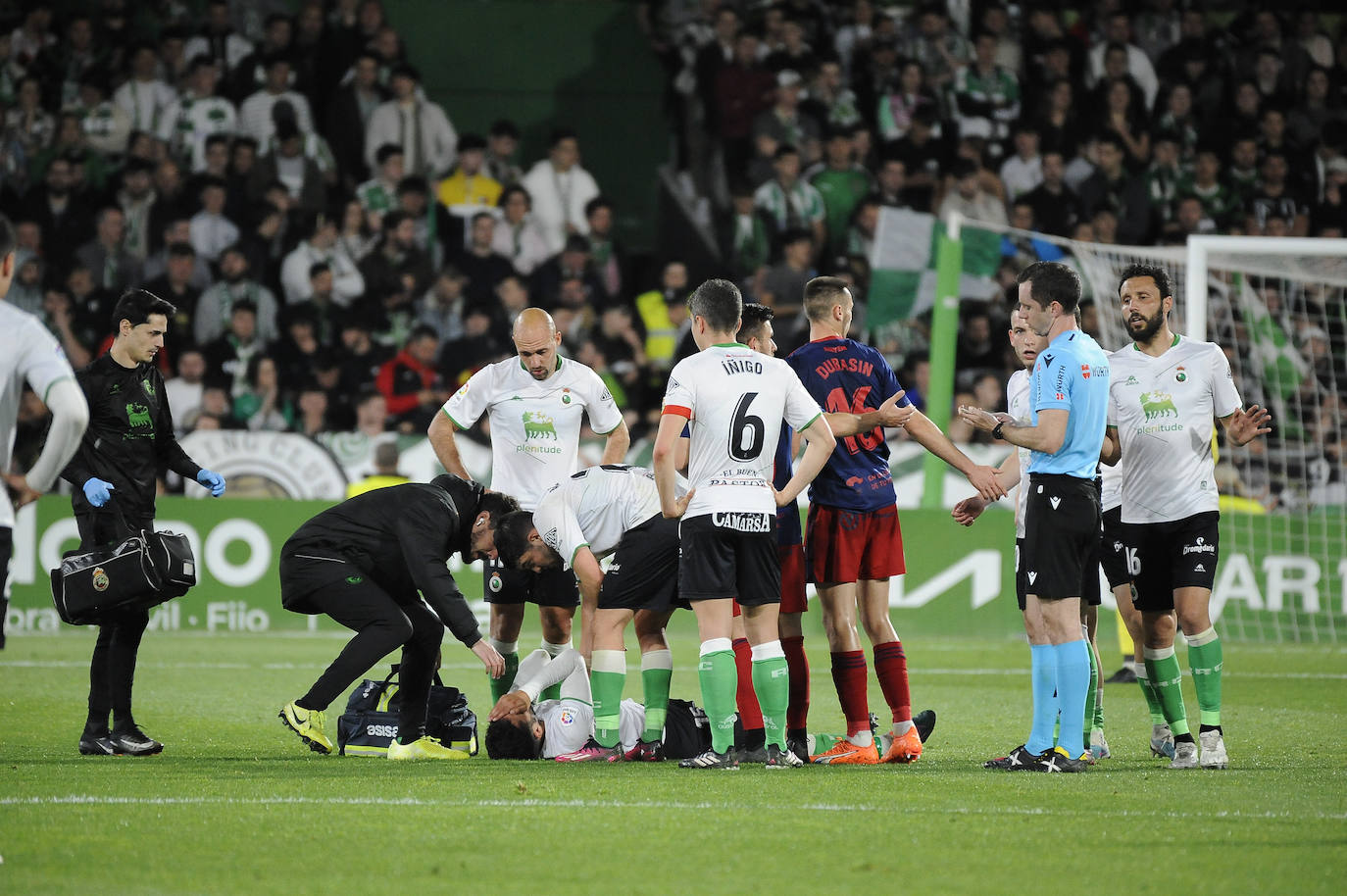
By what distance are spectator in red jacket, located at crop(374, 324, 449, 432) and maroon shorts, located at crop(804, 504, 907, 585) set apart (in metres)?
9.57

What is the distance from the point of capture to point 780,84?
2055 centimetres

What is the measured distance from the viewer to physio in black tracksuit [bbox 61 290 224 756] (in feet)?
26.4

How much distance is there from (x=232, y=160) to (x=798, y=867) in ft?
51.4

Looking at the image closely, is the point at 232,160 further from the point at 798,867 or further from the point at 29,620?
the point at 798,867

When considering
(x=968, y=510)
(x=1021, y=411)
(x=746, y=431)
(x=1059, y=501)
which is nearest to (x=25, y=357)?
(x=746, y=431)

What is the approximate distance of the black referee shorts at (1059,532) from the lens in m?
7.23

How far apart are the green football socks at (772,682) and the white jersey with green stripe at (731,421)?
66 cm

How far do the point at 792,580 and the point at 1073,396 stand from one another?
1741 millimetres

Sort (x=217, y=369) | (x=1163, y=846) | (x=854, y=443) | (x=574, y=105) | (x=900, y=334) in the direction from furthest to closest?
(x=574, y=105), (x=900, y=334), (x=217, y=369), (x=854, y=443), (x=1163, y=846)

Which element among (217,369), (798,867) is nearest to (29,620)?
(217,369)

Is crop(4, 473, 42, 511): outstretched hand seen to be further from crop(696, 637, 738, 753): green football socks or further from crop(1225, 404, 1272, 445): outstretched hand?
crop(1225, 404, 1272, 445): outstretched hand

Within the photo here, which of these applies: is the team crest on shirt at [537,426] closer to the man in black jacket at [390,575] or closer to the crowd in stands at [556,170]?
the man in black jacket at [390,575]

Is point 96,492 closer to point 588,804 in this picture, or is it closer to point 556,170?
point 588,804

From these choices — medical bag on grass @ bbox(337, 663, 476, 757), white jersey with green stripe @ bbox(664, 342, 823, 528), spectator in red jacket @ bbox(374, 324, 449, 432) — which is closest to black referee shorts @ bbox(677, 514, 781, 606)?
white jersey with green stripe @ bbox(664, 342, 823, 528)
